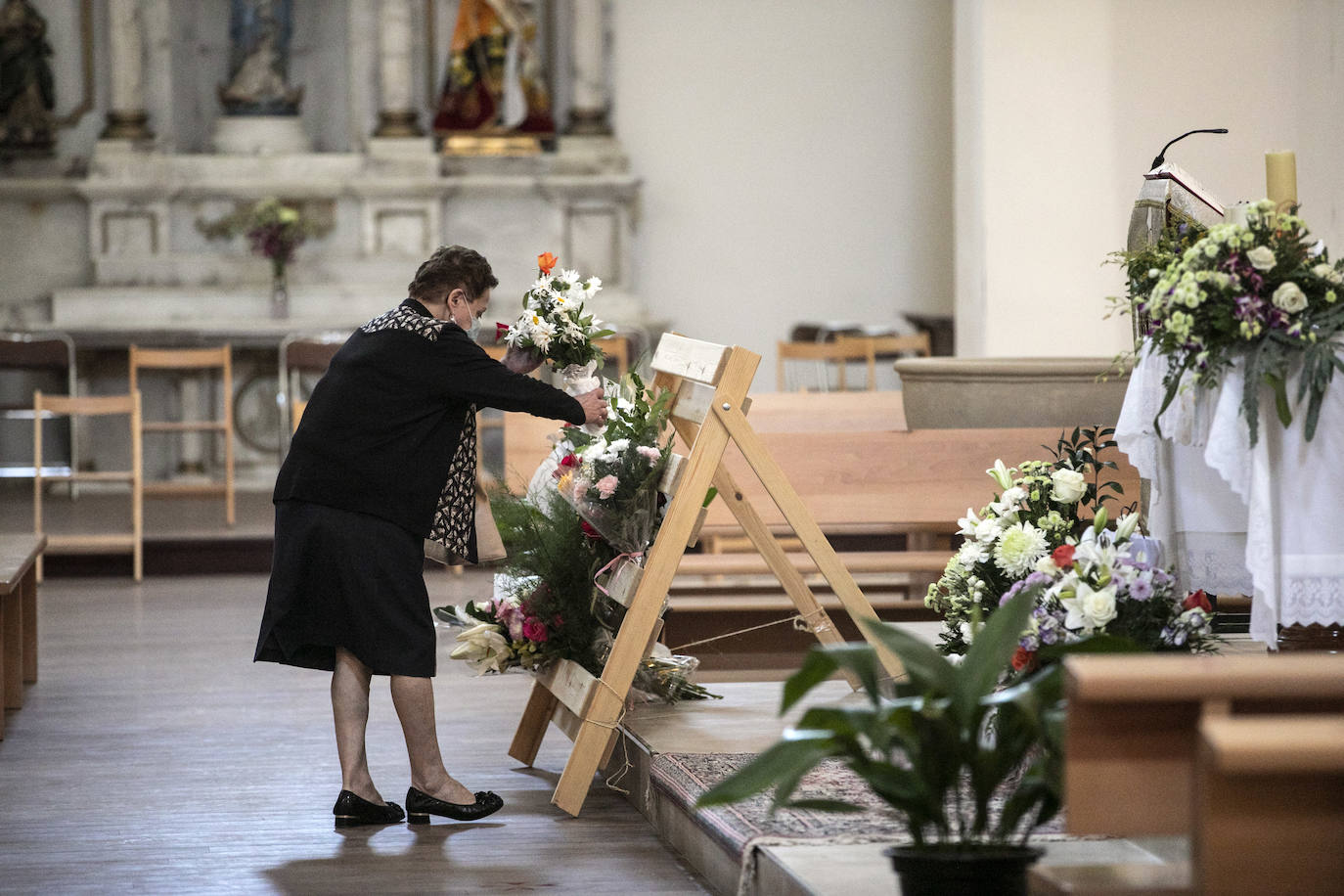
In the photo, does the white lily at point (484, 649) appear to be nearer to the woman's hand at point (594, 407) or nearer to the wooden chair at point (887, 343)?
the woman's hand at point (594, 407)

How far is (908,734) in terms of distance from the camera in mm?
2090

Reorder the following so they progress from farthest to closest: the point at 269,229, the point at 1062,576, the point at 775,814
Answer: the point at 269,229
the point at 1062,576
the point at 775,814

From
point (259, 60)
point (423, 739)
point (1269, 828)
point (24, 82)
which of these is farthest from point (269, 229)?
point (1269, 828)

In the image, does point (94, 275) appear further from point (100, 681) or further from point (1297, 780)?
point (1297, 780)

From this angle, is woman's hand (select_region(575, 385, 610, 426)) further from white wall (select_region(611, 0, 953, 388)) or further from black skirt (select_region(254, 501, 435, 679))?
white wall (select_region(611, 0, 953, 388))

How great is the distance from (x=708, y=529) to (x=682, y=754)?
6.31ft

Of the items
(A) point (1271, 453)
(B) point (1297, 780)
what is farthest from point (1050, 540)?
(B) point (1297, 780)

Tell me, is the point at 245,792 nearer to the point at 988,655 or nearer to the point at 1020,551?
the point at 1020,551

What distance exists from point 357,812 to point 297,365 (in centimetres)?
506

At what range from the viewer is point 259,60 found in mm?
10133

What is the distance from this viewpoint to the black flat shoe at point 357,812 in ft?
11.1

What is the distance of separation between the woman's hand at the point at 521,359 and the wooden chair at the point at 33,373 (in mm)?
4592

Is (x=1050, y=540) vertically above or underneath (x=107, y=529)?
above

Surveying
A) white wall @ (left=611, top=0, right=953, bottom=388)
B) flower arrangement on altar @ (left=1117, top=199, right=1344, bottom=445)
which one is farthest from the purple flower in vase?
white wall @ (left=611, top=0, right=953, bottom=388)
